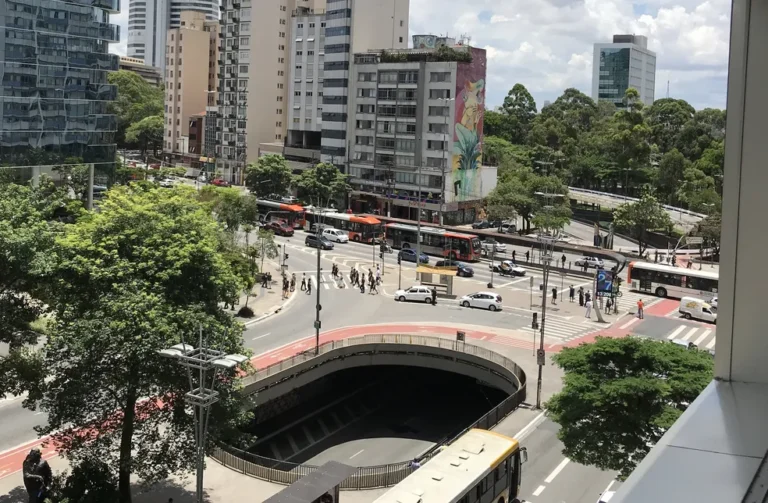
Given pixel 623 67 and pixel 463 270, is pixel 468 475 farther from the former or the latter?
pixel 623 67

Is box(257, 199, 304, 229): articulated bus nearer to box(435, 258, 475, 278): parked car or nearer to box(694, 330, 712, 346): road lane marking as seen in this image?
box(435, 258, 475, 278): parked car

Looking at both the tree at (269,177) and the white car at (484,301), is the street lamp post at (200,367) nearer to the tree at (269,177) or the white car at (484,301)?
the white car at (484,301)

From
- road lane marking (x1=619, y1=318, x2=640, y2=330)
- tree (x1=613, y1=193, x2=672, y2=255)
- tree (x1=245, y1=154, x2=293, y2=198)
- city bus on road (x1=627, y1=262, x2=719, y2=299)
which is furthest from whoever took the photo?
tree (x1=245, y1=154, x2=293, y2=198)

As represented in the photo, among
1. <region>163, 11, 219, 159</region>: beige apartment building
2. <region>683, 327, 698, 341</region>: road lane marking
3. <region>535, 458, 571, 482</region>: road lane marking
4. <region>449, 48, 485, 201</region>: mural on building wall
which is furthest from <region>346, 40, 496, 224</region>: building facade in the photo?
<region>535, 458, 571, 482</region>: road lane marking

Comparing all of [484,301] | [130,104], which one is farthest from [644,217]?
[130,104]

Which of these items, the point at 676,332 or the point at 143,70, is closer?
the point at 676,332

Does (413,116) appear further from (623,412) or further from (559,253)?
(623,412)
